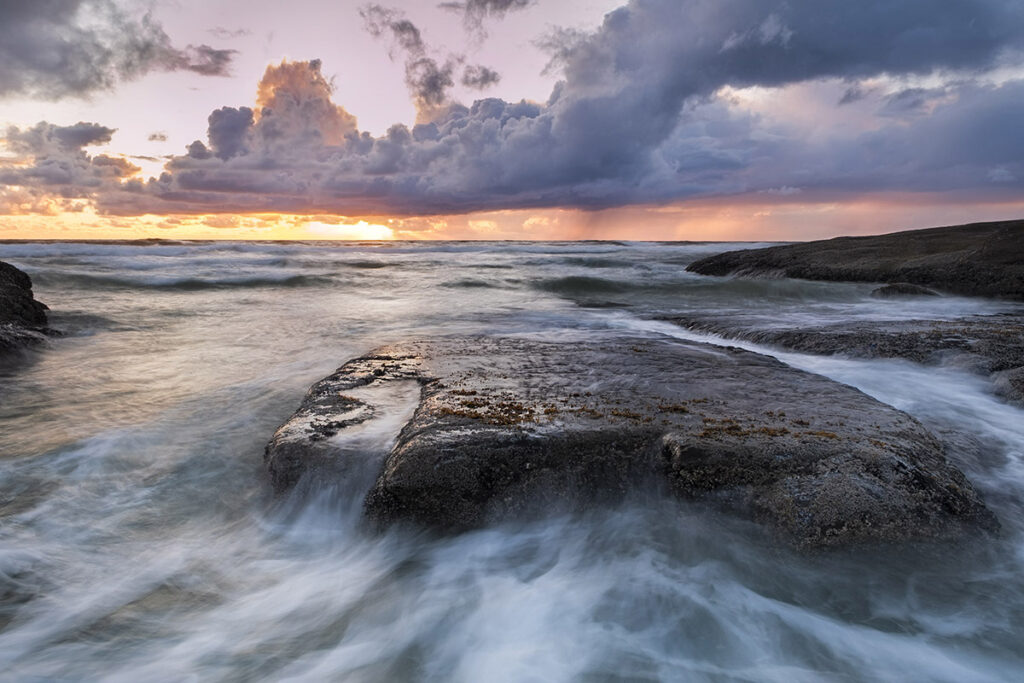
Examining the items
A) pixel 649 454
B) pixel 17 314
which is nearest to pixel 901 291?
pixel 649 454

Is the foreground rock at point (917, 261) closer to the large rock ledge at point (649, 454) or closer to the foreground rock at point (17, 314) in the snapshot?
the large rock ledge at point (649, 454)

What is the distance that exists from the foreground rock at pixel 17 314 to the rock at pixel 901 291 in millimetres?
15122

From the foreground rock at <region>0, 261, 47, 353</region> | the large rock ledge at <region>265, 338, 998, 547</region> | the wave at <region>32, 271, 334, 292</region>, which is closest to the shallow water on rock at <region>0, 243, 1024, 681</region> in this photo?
the large rock ledge at <region>265, 338, 998, 547</region>

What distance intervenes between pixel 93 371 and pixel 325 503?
5155mm

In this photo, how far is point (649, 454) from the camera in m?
3.20

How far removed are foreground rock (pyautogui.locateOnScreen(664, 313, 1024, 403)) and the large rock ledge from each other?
2.09 m

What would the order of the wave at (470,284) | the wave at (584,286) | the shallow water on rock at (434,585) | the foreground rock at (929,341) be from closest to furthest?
1. the shallow water on rock at (434,585)
2. the foreground rock at (929,341)
3. the wave at (584,286)
4. the wave at (470,284)

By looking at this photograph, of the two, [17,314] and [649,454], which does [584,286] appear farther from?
[649,454]

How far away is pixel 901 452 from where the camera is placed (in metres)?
2.99

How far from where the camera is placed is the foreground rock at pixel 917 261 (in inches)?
459

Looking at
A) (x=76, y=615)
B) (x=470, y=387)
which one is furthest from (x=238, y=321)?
(x=76, y=615)

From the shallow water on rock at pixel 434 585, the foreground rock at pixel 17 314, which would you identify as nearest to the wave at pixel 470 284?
the foreground rock at pixel 17 314

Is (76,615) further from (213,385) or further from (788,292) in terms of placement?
(788,292)

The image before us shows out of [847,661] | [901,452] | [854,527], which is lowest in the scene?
[847,661]
